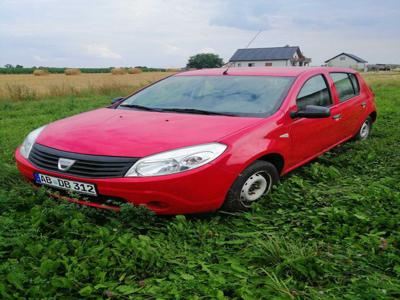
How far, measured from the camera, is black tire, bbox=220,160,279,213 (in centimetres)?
313

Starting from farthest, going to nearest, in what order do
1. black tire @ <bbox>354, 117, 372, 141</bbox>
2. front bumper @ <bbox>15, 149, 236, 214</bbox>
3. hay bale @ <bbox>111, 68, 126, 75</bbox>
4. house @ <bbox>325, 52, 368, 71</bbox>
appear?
house @ <bbox>325, 52, 368, 71</bbox>, hay bale @ <bbox>111, 68, 126, 75</bbox>, black tire @ <bbox>354, 117, 372, 141</bbox>, front bumper @ <bbox>15, 149, 236, 214</bbox>

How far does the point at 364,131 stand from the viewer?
20.0 feet

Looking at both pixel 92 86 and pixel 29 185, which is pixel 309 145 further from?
pixel 92 86

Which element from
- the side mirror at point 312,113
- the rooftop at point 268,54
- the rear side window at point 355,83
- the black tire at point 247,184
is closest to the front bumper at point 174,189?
the black tire at point 247,184

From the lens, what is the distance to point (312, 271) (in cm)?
232

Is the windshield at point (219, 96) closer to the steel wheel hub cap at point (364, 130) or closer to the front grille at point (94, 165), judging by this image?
the front grille at point (94, 165)

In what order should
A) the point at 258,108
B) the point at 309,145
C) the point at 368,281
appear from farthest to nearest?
the point at 309,145, the point at 258,108, the point at 368,281

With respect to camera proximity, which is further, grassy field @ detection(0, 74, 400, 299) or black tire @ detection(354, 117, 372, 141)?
black tire @ detection(354, 117, 372, 141)

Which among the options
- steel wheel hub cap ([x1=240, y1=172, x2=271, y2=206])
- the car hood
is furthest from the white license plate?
steel wheel hub cap ([x1=240, y1=172, x2=271, y2=206])

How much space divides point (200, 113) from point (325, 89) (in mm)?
1929

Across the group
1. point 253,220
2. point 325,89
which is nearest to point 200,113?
point 253,220

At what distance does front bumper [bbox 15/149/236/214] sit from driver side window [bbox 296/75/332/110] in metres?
1.54

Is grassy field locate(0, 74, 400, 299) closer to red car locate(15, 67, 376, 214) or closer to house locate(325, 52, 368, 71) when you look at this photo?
red car locate(15, 67, 376, 214)

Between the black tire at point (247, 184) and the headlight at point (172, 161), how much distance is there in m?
0.38
